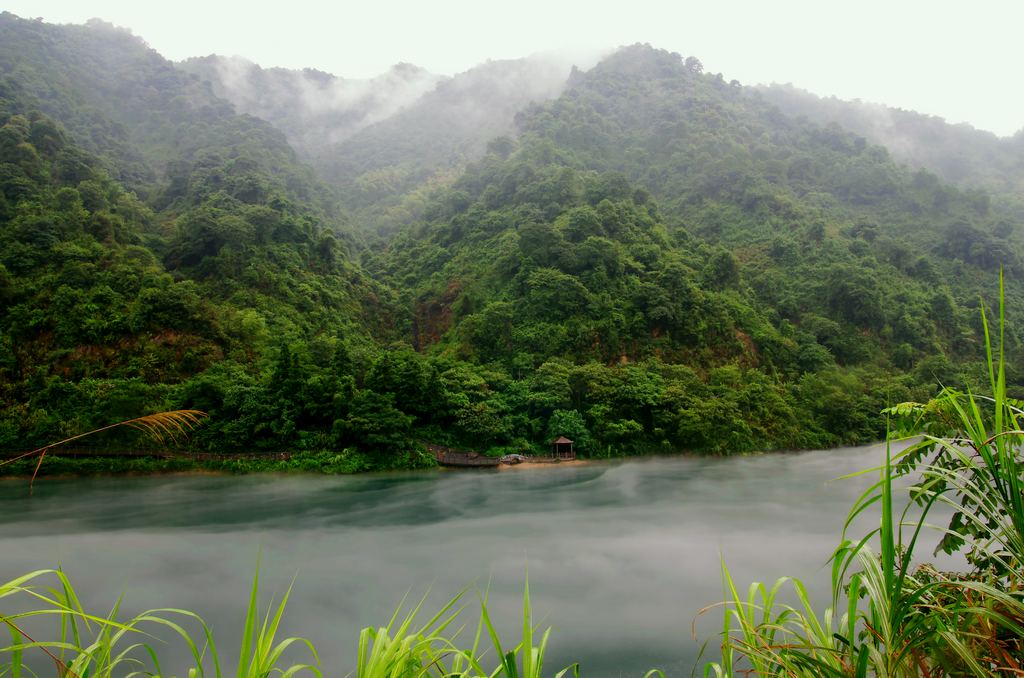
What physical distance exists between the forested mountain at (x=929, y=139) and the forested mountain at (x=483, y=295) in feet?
68.1

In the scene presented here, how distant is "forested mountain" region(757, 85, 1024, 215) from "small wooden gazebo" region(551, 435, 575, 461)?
6016 centimetres

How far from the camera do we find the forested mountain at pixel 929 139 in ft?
203

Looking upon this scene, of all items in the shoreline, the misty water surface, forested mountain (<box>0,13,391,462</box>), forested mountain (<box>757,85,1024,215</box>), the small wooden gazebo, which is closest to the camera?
the misty water surface

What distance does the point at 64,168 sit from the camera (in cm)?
2588

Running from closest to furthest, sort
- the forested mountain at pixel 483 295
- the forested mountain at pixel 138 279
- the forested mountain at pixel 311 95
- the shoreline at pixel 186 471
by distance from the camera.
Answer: the shoreline at pixel 186 471 → the forested mountain at pixel 138 279 → the forested mountain at pixel 483 295 → the forested mountain at pixel 311 95

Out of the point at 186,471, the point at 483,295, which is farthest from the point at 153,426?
the point at 483,295

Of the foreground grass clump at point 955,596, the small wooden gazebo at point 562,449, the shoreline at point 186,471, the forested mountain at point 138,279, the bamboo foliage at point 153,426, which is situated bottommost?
the small wooden gazebo at point 562,449

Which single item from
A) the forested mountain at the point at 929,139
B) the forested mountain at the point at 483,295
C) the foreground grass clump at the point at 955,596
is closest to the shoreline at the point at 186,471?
the forested mountain at the point at 483,295

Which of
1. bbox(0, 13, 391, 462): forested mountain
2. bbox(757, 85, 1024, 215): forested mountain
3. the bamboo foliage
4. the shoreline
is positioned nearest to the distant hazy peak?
bbox(0, 13, 391, 462): forested mountain

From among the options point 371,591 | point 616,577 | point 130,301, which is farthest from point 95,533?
point 130,301

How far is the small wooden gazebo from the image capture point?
1900 centimetres

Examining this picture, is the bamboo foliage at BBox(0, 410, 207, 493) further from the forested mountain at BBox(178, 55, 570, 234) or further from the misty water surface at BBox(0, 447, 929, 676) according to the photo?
the forested mountain at BBox(178, 55, 570, 234)

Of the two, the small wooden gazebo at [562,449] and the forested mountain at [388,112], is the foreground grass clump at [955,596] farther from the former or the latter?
the forested mountain at [388,112]

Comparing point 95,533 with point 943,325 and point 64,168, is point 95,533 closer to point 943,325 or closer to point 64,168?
point 64,168
